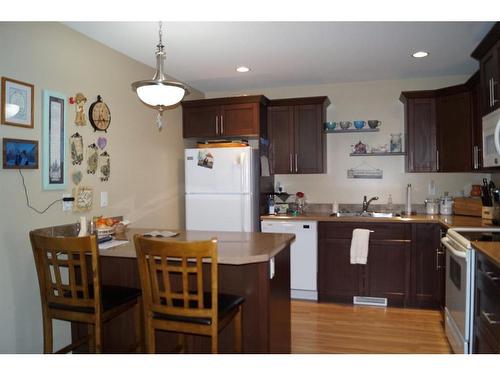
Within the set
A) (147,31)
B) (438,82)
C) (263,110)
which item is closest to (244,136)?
(263,110)

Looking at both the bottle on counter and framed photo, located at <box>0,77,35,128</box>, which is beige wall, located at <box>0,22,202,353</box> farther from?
the bottle on counter

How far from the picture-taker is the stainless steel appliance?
241 cm

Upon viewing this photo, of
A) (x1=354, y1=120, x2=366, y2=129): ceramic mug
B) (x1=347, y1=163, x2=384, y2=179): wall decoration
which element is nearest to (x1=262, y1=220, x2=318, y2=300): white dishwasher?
(x1=347, y1=163, x2=384, y2=179): wall decoration

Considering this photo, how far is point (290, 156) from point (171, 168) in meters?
1.38

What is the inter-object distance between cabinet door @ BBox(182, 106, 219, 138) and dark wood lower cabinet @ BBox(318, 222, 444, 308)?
1.67 meters

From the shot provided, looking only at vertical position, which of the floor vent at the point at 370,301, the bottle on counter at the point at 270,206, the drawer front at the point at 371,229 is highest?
the bottle on counter at the point at 270,206

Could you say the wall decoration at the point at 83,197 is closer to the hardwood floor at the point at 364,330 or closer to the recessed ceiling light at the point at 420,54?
the hardwood floor at the point at 364,330

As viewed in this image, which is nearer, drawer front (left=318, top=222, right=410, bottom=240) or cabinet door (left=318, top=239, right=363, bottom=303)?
drawer front (left=318, top=222, right=410, bottom=240)

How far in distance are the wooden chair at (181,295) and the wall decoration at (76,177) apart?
4.10 ft

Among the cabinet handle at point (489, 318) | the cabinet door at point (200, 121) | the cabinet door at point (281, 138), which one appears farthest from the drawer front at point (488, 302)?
the cabinet door at point (200, 121)

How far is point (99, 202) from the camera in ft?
10.2

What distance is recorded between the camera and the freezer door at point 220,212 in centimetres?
407

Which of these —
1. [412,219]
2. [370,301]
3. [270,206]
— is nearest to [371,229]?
[412,219]
